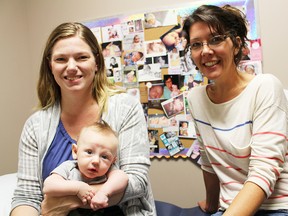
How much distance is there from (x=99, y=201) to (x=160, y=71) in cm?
113

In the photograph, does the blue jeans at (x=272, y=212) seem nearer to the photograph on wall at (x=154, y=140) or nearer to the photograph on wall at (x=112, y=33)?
the photograph on wall at (x=154, y=140)

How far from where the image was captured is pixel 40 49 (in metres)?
2.51

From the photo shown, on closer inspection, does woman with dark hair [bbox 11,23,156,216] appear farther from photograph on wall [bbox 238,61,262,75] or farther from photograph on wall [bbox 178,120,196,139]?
photograph on wall [bbox 238,61,262,75]

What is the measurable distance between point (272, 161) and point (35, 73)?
2.03 m

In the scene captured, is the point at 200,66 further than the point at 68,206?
Yes

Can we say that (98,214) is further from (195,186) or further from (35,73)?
(35,73)

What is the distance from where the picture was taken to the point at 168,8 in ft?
6.50

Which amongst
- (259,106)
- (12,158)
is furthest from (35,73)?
(259,106)

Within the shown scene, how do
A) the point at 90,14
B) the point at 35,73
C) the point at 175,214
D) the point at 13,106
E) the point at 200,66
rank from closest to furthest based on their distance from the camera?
1. the point at 200,66
2. the point at 175,214
3. the point at 90,14
4. the point at 13,106
5. the point at 35,73

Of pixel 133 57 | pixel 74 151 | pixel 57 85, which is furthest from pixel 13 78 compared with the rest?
pixel 74 151

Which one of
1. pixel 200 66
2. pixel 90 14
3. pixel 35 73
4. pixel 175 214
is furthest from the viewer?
pixel 35 73

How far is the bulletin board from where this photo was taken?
6.46ft

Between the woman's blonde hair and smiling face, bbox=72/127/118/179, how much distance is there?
0.68 feet

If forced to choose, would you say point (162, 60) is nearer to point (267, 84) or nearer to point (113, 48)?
point (113, 48)
